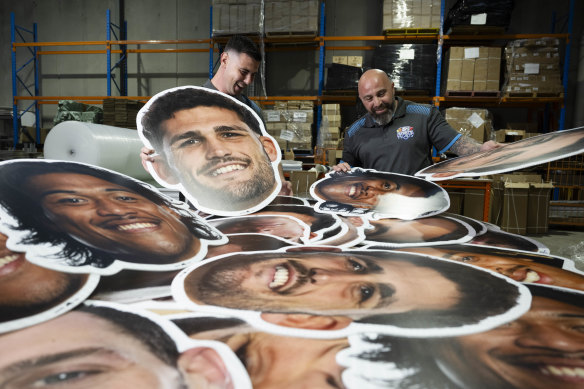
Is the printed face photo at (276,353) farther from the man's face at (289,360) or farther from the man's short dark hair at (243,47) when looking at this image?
the man's short dark hair at (243,47)

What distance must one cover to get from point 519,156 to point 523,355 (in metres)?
0.79

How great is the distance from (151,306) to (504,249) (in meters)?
0.90

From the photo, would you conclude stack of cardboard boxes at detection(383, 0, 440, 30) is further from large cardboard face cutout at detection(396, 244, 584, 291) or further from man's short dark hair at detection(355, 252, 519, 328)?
man's short dark hair at detection(355, 252, 519, 328)

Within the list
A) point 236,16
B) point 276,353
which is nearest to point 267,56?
point 236,16

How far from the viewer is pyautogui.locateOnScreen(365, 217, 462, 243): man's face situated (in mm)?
1110

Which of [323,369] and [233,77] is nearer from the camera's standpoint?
[323,369]

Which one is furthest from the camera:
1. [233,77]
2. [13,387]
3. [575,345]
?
[233,77]

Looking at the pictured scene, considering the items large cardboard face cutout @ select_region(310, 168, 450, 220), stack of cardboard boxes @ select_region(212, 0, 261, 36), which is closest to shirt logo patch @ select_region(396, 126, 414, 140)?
large cardboard face cutout @ select_region(310, 168, 450, 220)

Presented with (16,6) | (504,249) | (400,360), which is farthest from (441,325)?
(16,6)

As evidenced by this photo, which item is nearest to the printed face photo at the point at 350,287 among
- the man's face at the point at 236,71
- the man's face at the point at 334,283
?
the man's face at the point at 334,283

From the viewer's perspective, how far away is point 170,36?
6766 millimetres

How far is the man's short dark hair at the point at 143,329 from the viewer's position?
47cm

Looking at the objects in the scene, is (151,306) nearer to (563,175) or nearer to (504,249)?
(504,249)

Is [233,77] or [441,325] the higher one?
[233,77]
